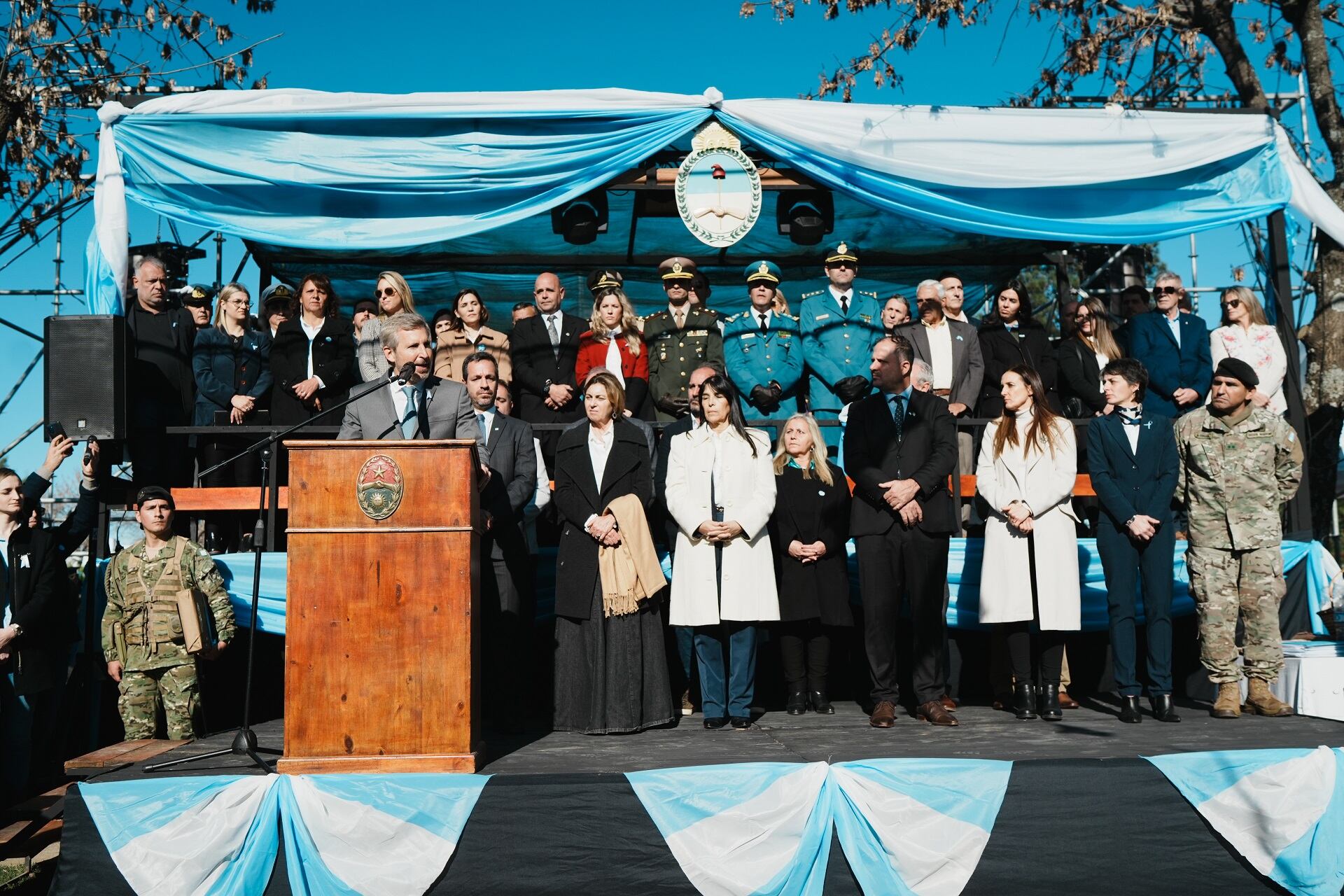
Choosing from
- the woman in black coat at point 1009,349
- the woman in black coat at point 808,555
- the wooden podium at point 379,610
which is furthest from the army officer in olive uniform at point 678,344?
the wooden podium at point 379,610

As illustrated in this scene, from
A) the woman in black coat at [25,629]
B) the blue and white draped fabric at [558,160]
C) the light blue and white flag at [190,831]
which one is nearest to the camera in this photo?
the light blue and white flag at [190,831]

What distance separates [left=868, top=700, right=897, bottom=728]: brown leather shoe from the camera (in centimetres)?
547

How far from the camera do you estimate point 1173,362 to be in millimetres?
7398

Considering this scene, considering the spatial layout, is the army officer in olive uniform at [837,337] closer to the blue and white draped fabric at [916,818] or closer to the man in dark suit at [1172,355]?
the man in dark suit at [1172,355]

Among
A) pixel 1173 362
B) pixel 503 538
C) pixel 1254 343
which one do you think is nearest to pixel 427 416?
pixel 503 538

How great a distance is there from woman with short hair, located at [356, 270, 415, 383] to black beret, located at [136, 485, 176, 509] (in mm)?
1175

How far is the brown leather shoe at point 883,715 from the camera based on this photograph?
17.9 feet

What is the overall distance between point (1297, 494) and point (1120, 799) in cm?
349

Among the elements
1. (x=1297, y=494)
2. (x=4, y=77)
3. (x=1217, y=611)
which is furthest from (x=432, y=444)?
(x=4, y=77)

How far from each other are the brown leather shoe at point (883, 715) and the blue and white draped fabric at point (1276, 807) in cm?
128

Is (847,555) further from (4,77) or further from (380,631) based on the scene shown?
(4,77)

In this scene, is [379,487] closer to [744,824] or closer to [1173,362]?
[744,824]

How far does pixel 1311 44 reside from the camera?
30.6ft

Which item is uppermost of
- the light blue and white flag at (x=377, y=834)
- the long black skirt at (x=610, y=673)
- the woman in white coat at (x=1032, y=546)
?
the woman in white coat at (x=1032, y=546)
